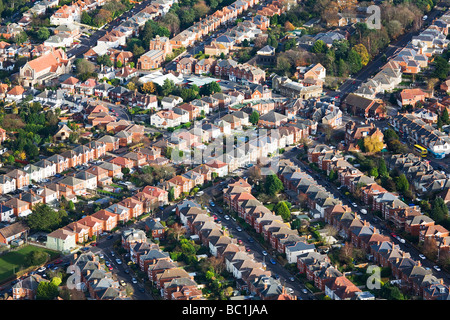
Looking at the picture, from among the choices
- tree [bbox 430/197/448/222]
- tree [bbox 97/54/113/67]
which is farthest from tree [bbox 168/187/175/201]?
tree [bbox 97/54/113/67]

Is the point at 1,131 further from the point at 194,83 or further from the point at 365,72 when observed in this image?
the point at 365,72

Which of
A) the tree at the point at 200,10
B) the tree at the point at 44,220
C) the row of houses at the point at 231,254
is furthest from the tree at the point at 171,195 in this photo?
the tree at the point at 200,10

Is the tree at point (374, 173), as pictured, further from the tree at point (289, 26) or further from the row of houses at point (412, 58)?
the tree at point (289, 26)

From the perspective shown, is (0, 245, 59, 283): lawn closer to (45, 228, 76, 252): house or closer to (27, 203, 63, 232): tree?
(45, 228, 76, 252): house

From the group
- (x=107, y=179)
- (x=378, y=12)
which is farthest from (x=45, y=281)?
(x=378, y=12)

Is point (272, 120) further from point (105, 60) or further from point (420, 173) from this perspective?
point (105, 60)

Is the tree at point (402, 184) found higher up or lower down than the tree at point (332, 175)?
higher up

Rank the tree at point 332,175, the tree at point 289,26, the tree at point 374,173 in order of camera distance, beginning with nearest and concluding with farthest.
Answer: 1. the tree at point 374,173
2. the tree at point 332,175
3. the tree at point 289,26
